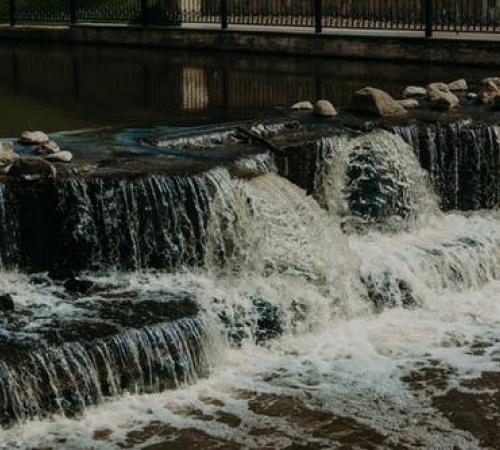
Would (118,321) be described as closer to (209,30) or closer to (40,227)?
(40,227)

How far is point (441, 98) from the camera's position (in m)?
16.4

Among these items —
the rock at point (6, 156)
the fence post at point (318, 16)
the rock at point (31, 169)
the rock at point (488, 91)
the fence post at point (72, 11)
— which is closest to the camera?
the rock at point (31, 169)

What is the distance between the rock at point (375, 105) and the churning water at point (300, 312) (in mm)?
931

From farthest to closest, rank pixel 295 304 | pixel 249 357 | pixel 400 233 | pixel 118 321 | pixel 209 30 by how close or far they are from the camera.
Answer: pixel 209 30
pixel 400 233
pixel 295 304
pixel 249 357
pixel 118 321

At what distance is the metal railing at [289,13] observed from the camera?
2555 centimetres

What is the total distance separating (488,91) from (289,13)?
12.1m

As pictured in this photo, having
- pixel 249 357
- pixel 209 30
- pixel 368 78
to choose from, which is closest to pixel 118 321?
pixel 249 357

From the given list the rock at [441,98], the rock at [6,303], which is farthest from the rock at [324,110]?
the rock at [6,303]

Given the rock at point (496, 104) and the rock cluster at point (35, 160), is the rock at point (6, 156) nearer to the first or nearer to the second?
the rock cluster at point (35, 160)

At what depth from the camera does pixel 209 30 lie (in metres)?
27.5

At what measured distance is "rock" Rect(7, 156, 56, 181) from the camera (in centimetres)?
1140

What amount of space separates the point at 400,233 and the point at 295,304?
9.31 ft

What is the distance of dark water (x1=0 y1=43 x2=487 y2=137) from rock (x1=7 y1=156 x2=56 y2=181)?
19.3 ft

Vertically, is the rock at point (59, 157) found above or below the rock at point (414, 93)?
below
